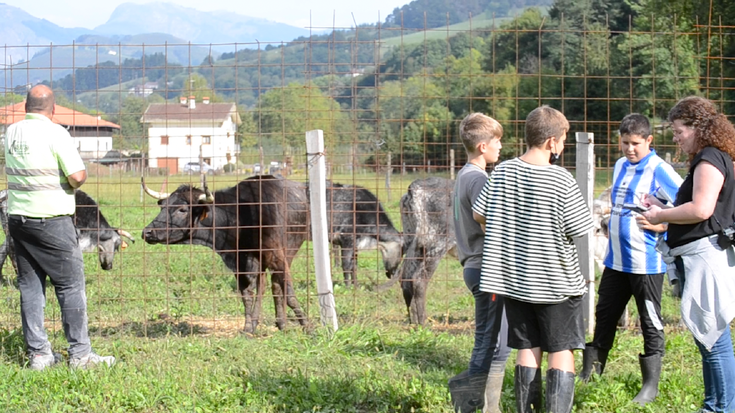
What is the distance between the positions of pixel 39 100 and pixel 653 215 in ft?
14.4

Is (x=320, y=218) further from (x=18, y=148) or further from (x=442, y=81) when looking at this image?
(x=442, y=81)

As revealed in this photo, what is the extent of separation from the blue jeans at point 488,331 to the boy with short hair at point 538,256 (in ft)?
1.09

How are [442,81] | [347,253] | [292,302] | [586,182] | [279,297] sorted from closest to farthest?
[586,182], [279,297], [292,302], [347,253], [442,81]

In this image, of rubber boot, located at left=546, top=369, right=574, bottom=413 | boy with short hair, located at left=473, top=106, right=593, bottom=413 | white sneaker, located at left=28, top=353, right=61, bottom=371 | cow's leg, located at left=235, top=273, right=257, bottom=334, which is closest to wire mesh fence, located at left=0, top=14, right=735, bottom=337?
cow's leg, located at left=235, top=273, right=257, bottom=334

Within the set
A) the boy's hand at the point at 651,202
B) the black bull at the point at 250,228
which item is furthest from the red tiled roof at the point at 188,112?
the boy's hand at the point at 651,202

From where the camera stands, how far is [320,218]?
678cm

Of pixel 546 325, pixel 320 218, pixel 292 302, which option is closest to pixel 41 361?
pixel 320 218

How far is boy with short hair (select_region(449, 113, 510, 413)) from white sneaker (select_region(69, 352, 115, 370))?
2.78 meters

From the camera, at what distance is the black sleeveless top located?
4.30 metres

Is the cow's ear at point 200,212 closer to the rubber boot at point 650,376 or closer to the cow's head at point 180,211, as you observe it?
the cow's head at point 180,211

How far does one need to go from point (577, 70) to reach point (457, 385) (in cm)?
2225

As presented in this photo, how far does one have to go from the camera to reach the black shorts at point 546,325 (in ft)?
12.7

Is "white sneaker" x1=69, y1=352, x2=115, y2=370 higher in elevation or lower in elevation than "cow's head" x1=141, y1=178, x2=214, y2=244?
lower

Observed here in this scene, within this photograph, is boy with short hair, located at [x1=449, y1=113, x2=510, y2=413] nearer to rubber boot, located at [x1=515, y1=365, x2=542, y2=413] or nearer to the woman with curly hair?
rubber boot, located at [x1=515, y1=365, x2=542, y2=413]
